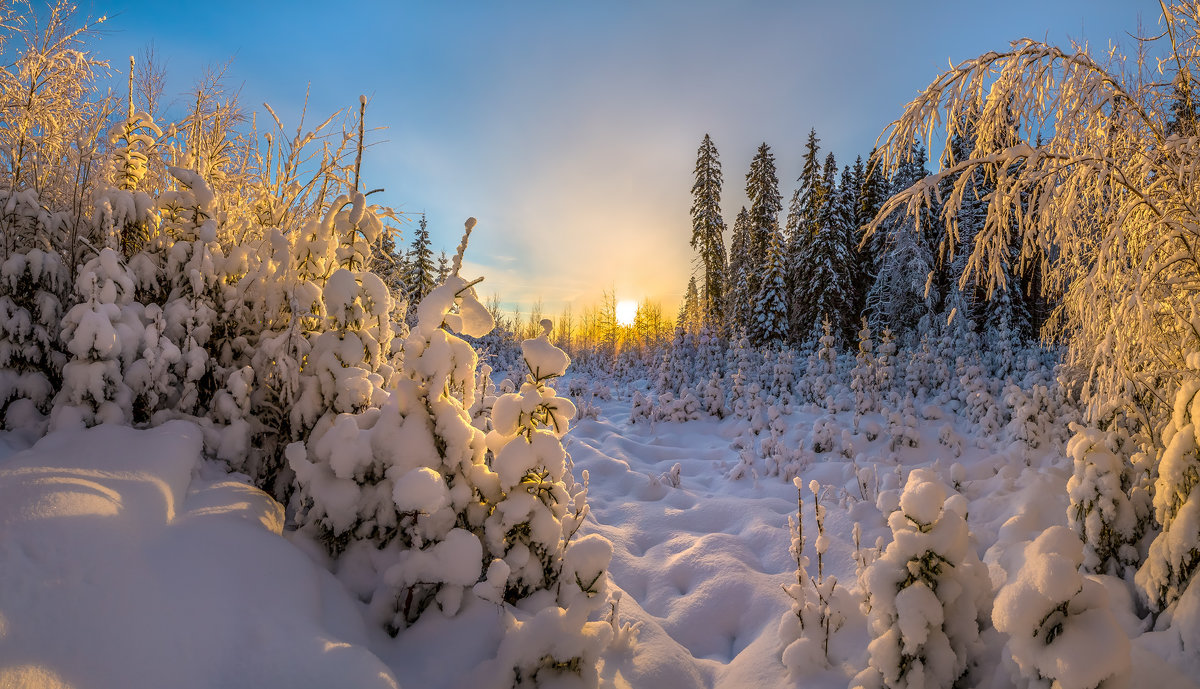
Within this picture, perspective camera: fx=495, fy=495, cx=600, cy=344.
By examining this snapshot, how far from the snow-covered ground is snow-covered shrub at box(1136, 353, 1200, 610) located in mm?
235

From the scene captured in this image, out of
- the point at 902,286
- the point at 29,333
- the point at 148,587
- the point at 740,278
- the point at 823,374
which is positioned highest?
the point at 740,278

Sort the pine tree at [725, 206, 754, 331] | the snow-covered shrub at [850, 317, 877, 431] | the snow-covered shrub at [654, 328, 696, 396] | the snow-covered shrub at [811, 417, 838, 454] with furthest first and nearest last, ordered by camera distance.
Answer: the pine tree at [725, 206, 754, 331] < the snow-covered shrub at [654, 328, 696, 396] < the snow-covered shrub at [850, 317, 877, 431] < the snow-covered shrub at [811, 417, 838, 454]

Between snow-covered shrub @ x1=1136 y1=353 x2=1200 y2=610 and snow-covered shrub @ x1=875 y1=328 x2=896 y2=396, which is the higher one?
snow-covered shrub @ x1=875 y1=328 x2=896 y2=396

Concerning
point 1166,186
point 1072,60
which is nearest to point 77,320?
point 1072,60

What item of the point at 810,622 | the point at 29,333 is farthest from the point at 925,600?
the point at 29,333

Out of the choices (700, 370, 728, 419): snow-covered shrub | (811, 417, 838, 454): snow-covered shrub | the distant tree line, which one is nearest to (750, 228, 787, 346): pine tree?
the distant tree line

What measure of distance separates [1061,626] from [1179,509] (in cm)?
121

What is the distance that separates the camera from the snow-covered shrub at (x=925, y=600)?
202 cm

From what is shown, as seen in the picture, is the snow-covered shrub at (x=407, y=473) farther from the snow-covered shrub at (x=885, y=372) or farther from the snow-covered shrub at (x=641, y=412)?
the snow-covered shrub at (x=885, y=372)

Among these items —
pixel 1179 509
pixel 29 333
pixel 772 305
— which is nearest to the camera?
pixel 1179 509

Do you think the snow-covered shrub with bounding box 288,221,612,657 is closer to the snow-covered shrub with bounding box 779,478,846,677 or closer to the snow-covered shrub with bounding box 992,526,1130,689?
the snow-covered shrub with bounding box 779,478,846,677

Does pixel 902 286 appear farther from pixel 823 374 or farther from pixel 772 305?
pixel 823 374

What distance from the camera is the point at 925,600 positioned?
202 centimetres

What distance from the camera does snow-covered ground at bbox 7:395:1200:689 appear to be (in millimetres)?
1459
